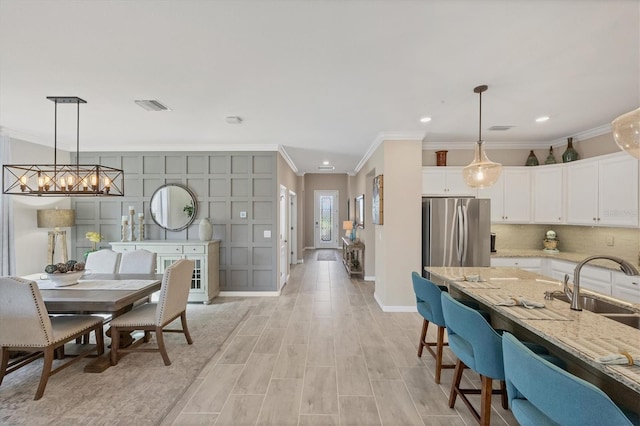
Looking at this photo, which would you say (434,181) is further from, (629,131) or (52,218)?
(52,218)

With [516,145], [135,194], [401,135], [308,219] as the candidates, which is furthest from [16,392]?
[308,219]

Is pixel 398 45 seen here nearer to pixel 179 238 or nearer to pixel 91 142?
pixel 179 238

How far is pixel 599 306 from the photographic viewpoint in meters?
1.91

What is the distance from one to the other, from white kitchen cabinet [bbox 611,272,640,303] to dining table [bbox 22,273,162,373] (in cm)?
511

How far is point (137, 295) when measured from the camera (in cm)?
274

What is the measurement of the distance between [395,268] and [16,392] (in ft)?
13.6

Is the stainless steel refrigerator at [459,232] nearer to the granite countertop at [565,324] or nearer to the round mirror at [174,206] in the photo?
the granite countertop at [565,324]

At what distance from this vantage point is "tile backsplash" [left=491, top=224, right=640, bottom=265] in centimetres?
353

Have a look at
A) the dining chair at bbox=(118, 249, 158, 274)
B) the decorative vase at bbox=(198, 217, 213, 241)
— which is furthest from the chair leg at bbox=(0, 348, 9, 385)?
the decorative vase at bbox=(198, 217, 213, 241)

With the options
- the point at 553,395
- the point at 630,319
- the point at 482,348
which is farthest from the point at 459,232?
the point at 553,395

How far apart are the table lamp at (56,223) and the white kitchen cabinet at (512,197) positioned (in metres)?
6.77

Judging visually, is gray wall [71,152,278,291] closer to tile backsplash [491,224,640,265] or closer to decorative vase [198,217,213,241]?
decorative vase [198,217,213,241]

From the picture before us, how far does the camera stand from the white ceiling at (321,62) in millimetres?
1625

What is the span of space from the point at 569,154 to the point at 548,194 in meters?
0.63
